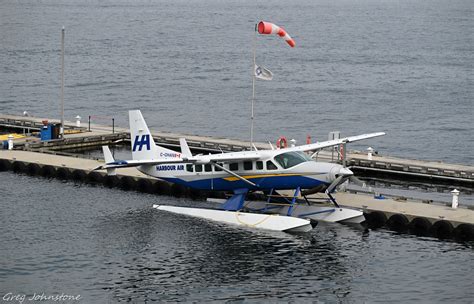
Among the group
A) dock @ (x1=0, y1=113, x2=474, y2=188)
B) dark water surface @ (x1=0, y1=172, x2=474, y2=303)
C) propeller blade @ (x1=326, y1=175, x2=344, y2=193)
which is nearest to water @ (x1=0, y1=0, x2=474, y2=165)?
dock @ (x1=0, y1=113, x2=474, y2=188)

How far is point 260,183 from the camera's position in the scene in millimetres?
52031

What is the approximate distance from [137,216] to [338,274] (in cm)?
1365

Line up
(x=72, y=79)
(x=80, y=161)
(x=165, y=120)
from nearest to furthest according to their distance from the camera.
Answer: (x=80, y=161) < (x=165, y=120) < (x=72, y=79)

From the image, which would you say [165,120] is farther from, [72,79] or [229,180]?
[229,180]

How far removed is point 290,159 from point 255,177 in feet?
7.33

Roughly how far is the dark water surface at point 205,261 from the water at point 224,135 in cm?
10

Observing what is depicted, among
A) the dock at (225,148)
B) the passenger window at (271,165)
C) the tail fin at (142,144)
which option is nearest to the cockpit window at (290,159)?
the passenger window at (271,165)

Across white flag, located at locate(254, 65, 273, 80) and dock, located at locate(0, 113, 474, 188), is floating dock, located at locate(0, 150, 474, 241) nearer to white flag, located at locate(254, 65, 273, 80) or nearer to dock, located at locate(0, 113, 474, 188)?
dock, located at locate(0, 113, 474, 188)

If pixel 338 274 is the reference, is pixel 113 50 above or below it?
above

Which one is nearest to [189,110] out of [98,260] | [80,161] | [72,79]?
[72,79]

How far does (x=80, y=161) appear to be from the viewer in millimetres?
64250

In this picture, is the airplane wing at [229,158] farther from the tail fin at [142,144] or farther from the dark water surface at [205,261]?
the tail fin at [142,144]

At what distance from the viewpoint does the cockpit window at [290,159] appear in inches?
2010

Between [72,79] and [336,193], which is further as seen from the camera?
[72,79]
